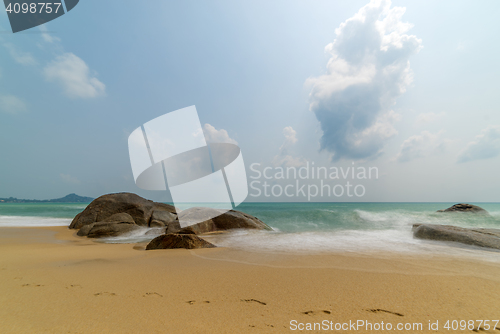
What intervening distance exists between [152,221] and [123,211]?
1.66 metres

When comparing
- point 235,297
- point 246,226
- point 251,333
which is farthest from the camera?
point 246,226

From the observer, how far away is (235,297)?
186 centimetres

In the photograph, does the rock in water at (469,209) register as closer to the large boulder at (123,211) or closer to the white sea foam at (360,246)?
the white sea foam at (360,246)

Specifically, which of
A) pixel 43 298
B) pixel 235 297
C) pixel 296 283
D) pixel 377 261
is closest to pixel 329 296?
pixel 296 283

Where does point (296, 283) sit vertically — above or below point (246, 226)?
above

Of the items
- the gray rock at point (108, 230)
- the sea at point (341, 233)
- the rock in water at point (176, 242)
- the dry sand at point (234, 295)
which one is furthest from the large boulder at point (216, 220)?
the dry sand at point (234, 295)

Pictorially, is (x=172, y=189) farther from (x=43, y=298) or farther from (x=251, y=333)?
(x=251, y=333)

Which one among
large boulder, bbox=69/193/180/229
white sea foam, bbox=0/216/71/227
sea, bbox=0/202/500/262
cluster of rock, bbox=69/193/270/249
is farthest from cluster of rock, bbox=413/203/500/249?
white sea foam, bbox=0/216/71/227

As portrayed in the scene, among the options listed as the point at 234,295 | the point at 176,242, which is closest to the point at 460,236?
the point at 234,295

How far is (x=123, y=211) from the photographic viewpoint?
1002 centimetres

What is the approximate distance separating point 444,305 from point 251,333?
1.58m

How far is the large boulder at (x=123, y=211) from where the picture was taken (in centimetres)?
961

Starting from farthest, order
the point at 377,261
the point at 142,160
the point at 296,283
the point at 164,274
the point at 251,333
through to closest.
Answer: the point at 142,160 → the point at 377,261 → the point at 164,274 → the point at 296,283 → the point at 251,333

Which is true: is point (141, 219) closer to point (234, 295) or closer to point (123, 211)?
point (123, 211)
